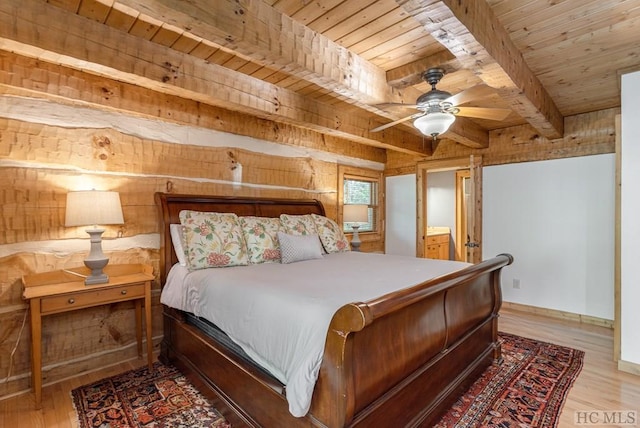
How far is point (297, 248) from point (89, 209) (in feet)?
5.38

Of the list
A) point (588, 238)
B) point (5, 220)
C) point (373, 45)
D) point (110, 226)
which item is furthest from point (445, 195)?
point (5, 220)

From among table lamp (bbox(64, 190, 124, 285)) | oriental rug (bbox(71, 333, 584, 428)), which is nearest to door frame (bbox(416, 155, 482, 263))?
oriental rug (bbox(71, 333, 584, 428))

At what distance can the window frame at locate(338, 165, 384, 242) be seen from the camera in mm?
4699

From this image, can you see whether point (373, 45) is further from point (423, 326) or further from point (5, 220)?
point (5, 220)

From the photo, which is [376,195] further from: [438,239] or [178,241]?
[178,241]

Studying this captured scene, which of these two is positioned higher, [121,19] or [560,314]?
[121,19]

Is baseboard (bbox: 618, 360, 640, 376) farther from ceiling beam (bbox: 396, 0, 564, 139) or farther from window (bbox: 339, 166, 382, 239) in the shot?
window (bbox: 339, 166, 382, 239)

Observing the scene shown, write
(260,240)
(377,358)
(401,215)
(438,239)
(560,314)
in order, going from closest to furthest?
(377,358), (260,240), (560,314), (401,215), (438,239)

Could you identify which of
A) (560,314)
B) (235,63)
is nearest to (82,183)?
(235,63)

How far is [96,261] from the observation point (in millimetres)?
2381

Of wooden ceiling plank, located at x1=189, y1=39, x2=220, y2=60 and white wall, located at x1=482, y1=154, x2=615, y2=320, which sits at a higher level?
wooden ceiling plank, located at x1=189, y1=39, x2=220, y2=60

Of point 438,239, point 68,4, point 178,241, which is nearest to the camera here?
point 68,4

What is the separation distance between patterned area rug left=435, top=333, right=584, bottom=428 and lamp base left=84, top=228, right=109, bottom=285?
2535mm

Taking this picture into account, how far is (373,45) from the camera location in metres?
2.22
